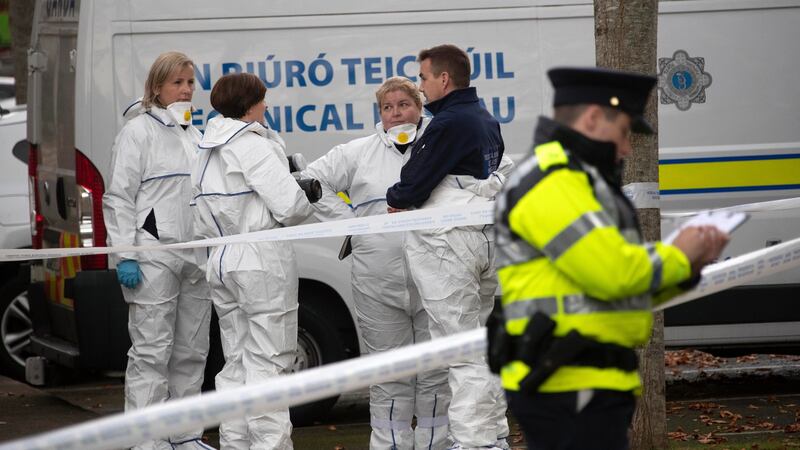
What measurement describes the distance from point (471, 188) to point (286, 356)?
1142 mm

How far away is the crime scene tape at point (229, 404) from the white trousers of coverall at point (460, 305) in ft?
7.46

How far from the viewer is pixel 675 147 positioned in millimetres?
7801

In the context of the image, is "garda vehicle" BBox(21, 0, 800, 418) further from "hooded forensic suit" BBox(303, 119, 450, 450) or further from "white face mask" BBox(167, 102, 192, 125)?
"hooded forensic suit" BBox(303, 119, 450, 450)

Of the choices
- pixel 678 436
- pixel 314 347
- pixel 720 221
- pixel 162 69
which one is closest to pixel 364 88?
pixel 162 69

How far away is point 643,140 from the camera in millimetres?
5973

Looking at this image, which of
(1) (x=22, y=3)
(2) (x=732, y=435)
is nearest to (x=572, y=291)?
(2) (x=732, y=435)

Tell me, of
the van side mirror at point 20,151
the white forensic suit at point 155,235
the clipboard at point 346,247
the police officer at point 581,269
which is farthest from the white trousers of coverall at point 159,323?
the van side mirror at point 20,151

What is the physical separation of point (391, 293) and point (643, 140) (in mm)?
1423

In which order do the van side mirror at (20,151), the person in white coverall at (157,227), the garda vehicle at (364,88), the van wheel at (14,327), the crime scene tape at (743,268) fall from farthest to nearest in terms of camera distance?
the van side mirror at (20,151)
the van wheel at (14,327)
the garda vehicle at (364,88)
the person in white coverall at (157,227)
the crime scene tape at (743,268)

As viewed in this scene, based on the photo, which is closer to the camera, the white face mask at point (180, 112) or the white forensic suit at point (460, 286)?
the white forensic suit at point (460, 286)

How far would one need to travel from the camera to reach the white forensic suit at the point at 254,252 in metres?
6.04

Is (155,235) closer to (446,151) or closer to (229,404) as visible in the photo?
(446,151)

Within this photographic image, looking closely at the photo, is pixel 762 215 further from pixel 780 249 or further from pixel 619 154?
pixel 619 154

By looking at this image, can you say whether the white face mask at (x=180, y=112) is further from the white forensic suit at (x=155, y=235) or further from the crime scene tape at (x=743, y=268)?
the crime scene tape at (x=743, y=268)
